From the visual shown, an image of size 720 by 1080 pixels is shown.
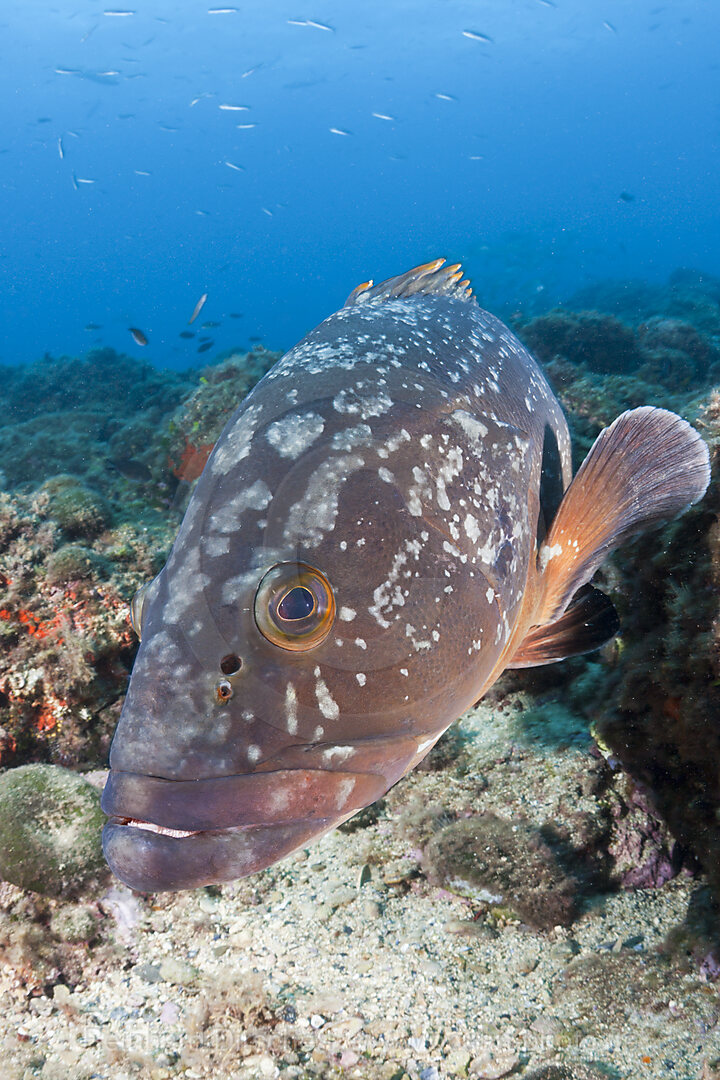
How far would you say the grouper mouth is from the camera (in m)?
1.61

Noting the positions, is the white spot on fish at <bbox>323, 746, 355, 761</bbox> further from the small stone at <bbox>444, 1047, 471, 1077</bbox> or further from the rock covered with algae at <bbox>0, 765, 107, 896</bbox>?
the rock covered with algae at <bbox>0, 765, 107, 896</bbox>

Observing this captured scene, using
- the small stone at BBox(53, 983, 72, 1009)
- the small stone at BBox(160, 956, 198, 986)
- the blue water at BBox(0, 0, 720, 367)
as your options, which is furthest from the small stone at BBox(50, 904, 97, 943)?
the blue water at BBox(0, 0, 720, 367)

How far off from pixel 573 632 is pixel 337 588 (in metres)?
1.80

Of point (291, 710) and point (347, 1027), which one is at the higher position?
point (291, 710)

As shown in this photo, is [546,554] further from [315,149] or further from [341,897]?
[315,149]

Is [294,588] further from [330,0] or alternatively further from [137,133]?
[137,133]

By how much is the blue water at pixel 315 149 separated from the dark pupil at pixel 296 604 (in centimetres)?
7672

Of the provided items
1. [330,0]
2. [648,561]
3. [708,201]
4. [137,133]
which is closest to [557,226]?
[708,201]

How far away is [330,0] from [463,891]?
130298 millimetres

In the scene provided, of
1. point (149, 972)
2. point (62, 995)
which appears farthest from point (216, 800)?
point (62, 995)

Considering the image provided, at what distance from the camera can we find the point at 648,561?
344cm

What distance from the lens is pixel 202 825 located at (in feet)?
5.28

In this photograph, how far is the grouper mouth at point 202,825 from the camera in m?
1.61

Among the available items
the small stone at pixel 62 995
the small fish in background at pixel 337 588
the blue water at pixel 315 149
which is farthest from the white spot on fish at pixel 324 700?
the blue water at pixel 315 149
